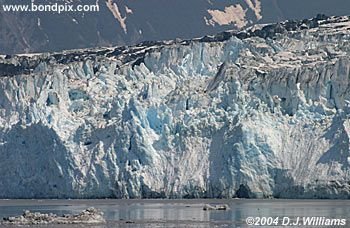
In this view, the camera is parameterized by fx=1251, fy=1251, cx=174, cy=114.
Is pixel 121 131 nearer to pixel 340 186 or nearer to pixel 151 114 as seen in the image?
pixel 151 114

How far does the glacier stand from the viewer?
7844 cm

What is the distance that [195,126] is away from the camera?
81.5 m

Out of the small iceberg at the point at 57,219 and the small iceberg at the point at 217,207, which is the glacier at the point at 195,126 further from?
the small iceberg at the point at 57,219

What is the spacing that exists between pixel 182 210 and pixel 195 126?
11.8 m

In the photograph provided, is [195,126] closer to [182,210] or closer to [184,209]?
[184,209]

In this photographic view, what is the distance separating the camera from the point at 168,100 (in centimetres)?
8494

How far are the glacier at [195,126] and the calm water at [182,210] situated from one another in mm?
1091

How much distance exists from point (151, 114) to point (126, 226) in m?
26.9

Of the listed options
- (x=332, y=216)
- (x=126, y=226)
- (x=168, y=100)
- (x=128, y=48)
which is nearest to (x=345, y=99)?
(x=168, y=100)

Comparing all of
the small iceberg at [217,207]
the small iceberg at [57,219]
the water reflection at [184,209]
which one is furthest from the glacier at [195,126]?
the small iceberg at [57,219]

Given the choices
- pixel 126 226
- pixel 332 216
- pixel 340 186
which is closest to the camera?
pixel 126 226

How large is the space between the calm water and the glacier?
109 centimetres

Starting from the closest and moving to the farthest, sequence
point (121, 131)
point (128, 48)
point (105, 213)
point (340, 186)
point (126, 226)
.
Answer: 1. point (126, 226)
2. point (105, 213)
3. point (340, 186)
4. point (121, 131)
5. point (128, 48)

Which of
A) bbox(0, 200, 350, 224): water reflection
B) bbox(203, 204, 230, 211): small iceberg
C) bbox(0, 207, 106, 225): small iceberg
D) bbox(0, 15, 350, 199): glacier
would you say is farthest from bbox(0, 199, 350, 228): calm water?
bbox(0, 15, 350, 199): glacier
